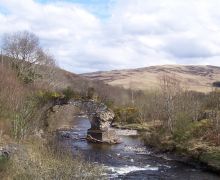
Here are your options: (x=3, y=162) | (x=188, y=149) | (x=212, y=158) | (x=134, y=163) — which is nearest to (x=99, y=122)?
(x=188, y=149)

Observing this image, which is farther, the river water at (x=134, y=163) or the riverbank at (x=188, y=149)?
the riverbank at (x=188, y=149)

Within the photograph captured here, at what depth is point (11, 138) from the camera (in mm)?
40750

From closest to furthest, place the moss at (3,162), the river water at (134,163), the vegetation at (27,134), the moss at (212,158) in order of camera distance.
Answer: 1. the vegetation at (27,134)
2. the moss at (3,162)
3. the river water at (134,163)
4. the moss at (212,158)

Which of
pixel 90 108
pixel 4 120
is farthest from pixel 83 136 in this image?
pixel 4 120

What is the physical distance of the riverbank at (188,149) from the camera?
48.2 metres

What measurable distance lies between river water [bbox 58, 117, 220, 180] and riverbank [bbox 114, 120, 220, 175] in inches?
49.8

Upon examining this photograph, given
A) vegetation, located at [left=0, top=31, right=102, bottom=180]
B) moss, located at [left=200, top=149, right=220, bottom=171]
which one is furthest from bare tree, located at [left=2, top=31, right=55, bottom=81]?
moss, located at [left=200, top=149, right=220, bottom=171]

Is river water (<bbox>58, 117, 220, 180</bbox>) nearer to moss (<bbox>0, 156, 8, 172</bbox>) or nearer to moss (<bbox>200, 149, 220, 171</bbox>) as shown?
moss (<bbox>200, 149, 220, 171</bbox>)

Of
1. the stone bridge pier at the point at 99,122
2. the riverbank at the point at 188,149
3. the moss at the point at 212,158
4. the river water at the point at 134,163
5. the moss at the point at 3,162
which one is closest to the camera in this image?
the moss at the point at 3,162

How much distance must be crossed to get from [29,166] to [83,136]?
4923 cm

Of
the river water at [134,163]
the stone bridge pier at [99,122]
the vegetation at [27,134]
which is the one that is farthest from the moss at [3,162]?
the stone bridge pier at [99,122]

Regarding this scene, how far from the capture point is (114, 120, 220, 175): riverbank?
4825cm

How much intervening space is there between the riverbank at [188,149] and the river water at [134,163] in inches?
49.8

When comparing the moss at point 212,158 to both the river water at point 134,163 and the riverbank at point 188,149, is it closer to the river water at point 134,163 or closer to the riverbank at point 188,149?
the riverbank at point 188,149
